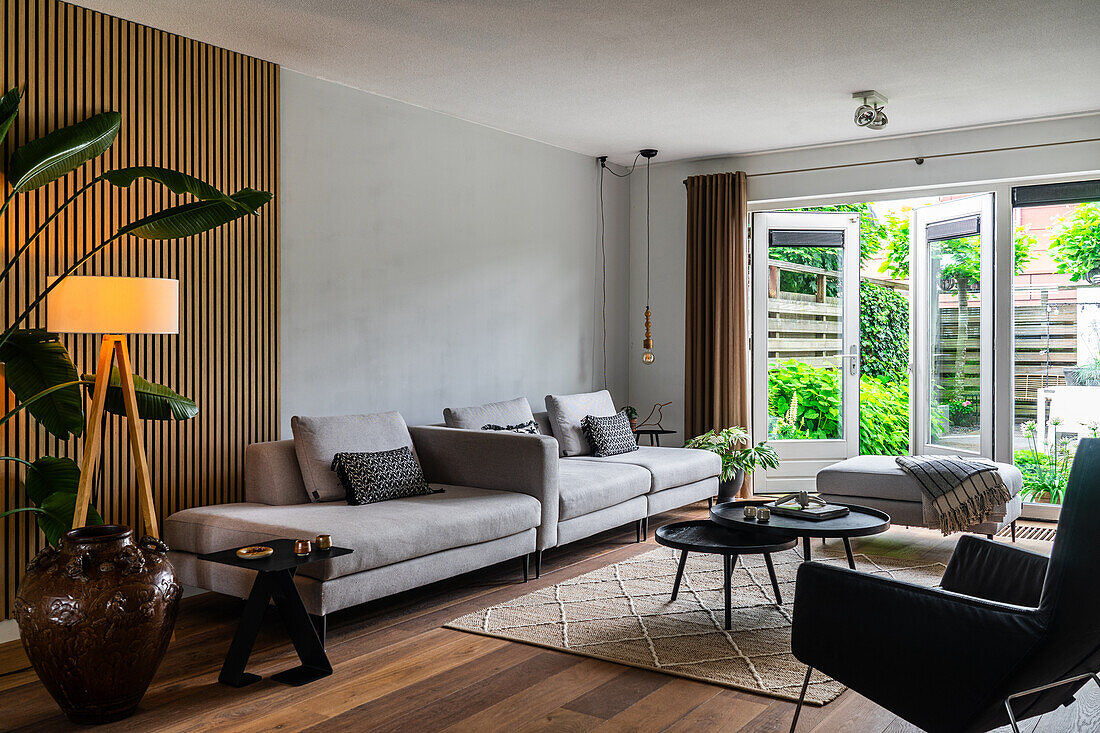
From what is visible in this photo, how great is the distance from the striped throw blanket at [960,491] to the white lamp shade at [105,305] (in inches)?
156

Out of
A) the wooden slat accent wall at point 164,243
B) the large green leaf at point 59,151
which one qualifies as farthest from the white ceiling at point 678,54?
Result: the large green leaf at point 59,151

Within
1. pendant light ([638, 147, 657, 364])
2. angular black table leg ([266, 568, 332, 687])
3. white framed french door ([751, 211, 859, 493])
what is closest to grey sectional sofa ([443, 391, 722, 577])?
pendant light ([638, 147, 657, 364])

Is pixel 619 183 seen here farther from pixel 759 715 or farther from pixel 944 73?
pixel 759 715

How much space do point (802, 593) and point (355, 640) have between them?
1.85 metres

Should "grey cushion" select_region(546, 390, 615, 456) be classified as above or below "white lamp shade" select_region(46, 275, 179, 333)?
below

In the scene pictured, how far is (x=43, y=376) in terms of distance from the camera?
322 centimetres

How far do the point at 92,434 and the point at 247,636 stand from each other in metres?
0.94

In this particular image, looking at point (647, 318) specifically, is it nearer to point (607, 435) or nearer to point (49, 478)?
point (607, 435)

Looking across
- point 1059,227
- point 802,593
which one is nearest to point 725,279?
point 1059,227

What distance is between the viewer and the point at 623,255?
7406mm

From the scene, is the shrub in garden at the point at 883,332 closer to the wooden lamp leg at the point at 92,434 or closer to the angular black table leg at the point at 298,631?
the angular black table leg at the point at 298,631

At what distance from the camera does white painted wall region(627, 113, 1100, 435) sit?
5809 millimetres

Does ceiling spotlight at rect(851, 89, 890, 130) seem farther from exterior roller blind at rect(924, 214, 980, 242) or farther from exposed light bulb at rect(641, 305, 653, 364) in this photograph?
exposed light bulb at rect(641, 305, 653, 364)

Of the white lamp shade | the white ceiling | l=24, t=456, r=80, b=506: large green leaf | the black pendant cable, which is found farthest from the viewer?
the black pendant cable
